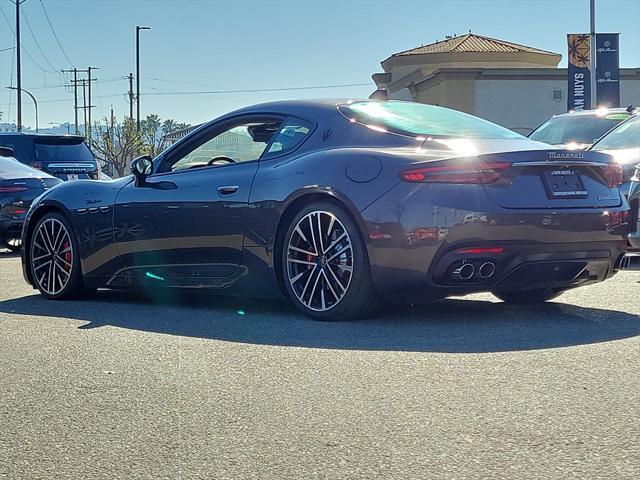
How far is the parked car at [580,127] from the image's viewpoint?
1066 centimetres

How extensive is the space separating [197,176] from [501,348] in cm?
249

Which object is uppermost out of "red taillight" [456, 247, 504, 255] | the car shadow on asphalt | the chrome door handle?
the chrome door handle

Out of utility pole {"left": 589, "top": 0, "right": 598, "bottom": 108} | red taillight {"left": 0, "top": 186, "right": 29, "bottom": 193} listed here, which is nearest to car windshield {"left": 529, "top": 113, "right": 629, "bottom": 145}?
red taillight {"left": 0, "top": 186, "right": 29, "bottom": 193}

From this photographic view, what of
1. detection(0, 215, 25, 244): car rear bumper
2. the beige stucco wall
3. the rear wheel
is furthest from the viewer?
the beige stucco wall

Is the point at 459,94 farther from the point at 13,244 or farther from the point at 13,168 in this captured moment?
the point at 13,244

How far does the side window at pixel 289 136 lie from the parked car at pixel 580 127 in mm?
5232

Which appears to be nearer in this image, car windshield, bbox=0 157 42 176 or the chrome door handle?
the chrome door handle

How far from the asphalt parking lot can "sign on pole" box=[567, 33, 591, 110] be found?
25432mm

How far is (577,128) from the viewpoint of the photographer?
1104 centimetres

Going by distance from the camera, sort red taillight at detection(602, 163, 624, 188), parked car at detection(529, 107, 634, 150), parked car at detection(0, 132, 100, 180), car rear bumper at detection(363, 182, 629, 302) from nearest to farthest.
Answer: car rear bumper at detection(363, 182, 629, 302)
red taillight at detection(602, 163, 624, 188)
parked car at detection(529, 107, 634, 150)
parked car at detection(0, 132, 100, 180)

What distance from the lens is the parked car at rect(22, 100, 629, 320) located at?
16.5ft

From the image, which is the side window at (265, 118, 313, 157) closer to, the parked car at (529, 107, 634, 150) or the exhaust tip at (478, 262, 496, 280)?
the exhaust tip at (478, 262, 496, 280)

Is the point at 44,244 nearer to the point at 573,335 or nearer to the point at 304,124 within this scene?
Answer: the point at 304,124

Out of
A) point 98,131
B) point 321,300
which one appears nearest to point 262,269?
point 321,300
